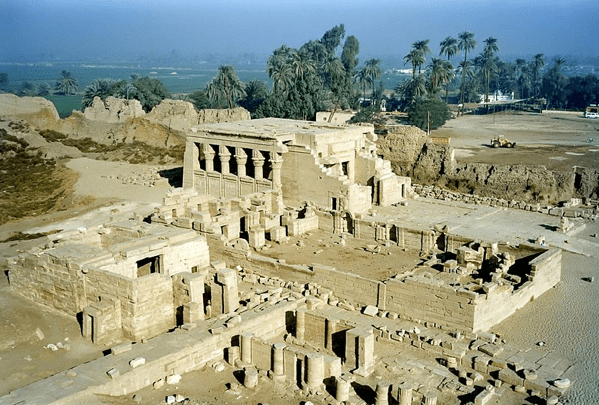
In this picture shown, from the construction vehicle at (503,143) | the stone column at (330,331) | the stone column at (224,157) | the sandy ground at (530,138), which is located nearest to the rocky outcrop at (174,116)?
the stone column at (224,157)

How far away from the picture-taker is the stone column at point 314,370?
51.1 ft

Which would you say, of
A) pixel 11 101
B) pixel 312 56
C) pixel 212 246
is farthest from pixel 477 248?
pixel 312 56

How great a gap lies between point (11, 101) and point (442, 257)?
4044cm

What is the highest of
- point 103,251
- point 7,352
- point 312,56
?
point 312,56

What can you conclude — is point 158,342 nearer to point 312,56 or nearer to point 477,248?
point 477,248

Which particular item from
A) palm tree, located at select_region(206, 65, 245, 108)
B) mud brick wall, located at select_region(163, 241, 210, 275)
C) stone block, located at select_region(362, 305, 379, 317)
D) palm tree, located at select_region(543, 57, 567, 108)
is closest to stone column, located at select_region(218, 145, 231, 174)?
mud brick wall, located at select_region(163, 241, 210, 275)

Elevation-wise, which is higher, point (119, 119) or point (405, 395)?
point (119, 119)

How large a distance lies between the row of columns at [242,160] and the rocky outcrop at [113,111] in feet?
69.3

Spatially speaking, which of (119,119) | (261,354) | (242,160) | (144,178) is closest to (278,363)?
(261,354)

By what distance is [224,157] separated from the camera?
103 ft

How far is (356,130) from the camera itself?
3194 centimetres

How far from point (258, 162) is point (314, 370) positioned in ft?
50.9

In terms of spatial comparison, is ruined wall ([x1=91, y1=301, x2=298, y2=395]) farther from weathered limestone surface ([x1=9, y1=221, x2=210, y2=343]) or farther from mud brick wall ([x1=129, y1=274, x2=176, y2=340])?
weathered limestone surface ([x1=9, y1=221, x2=210, y2=343])

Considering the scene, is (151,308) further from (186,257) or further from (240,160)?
(240,160)
